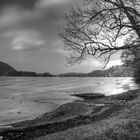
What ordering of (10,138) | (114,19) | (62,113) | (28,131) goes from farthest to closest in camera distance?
(62,113), (28,131), (10,138), (114,19)

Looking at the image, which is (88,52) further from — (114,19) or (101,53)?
(114,19)

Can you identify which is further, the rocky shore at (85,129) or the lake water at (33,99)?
the lake water at (33,99)

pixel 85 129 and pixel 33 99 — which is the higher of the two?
pixel 85 129

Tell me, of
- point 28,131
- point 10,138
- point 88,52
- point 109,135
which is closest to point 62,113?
point 28,131

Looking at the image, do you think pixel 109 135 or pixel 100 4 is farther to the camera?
pixel 100 4

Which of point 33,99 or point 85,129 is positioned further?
point 33,99

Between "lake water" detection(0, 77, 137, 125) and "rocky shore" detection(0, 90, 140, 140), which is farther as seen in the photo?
"lake water" detection(0, 77, 137, 125)

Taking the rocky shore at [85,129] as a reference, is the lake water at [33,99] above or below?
below

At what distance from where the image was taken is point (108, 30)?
42.8 feet

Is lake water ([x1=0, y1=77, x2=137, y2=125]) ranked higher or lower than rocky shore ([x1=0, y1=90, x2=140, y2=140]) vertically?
lower

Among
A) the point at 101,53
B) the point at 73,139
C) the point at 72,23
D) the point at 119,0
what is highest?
the point at 119,0

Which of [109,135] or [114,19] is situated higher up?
[114,19]

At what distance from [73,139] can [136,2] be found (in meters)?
8.77

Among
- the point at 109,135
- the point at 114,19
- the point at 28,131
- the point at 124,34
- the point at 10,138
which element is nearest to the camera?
the point at 109,135
